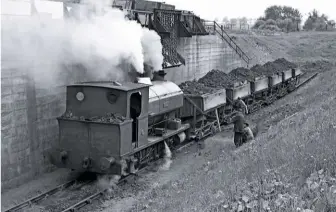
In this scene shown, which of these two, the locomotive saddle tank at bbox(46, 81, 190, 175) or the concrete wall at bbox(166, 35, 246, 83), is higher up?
the concrete wall at bbox(166, 35, 246, 83)

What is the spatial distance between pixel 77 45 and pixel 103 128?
320 centimetres

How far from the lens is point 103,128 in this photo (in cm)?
998

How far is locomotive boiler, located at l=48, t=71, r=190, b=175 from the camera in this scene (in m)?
9.94

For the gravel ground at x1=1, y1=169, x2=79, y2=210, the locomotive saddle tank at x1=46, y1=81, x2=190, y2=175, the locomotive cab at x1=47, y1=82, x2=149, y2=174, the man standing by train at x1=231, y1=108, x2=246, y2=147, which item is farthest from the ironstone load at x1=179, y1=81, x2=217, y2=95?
the gravel ground at x1=1, y1=169, x2=79, y2=210

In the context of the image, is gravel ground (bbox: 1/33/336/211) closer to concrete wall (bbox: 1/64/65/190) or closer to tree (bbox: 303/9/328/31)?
concrete wall (bbox: 1/64/65/190)

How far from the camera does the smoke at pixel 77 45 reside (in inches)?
415

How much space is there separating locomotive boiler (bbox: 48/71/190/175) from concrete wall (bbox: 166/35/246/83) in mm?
8260

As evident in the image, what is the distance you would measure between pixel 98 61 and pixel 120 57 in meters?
0.68

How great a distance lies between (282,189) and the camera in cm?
601

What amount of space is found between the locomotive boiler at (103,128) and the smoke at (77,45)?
4.68 feet

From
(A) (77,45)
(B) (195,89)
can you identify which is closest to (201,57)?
(B) (195,89)

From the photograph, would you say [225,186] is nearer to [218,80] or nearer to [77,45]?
[77,45]

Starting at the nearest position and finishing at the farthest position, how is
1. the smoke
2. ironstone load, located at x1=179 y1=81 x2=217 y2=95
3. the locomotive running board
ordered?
the smoke, the locomotive running board, ironstone load, located at x1=179 y1=81 x2=217 y2=95

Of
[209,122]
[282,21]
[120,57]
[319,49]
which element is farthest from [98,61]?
[282,21]
